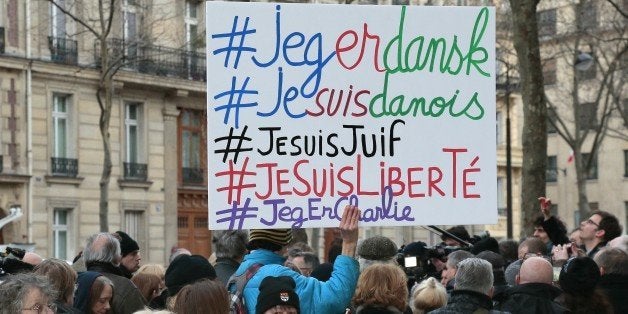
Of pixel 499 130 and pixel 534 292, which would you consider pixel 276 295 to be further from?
pixel 499 130

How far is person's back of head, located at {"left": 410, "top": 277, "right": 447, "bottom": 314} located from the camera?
8.64 meters

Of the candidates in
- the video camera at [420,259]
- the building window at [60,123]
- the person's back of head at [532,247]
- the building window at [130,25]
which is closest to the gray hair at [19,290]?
the video camera at [420,259]

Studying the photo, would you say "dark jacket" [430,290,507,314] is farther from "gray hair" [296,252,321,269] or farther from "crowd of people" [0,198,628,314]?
"gray hair" [296,252,321,269]

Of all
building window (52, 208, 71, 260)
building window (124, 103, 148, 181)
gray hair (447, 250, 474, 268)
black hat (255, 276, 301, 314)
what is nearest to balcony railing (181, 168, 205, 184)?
building window (124, 103, 148, 181)

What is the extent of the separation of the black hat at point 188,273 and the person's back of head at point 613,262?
2.62 meters

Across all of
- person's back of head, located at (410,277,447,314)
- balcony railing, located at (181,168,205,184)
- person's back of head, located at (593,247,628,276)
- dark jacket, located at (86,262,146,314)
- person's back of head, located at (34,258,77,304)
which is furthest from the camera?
balcony railing, located at (181,168,205,184)

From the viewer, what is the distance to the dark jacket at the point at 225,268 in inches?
355

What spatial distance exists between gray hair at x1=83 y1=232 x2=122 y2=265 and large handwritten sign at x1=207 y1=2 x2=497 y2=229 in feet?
6.80

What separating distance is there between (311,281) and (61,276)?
1.70 metres

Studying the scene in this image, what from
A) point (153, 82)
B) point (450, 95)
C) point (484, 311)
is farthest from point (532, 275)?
point (153, 82)

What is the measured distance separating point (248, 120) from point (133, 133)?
3368 cm

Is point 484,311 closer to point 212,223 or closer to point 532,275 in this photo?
point 532,275

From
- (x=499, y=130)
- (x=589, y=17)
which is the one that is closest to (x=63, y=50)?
(x=589, y=17)

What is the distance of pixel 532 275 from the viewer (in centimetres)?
822
